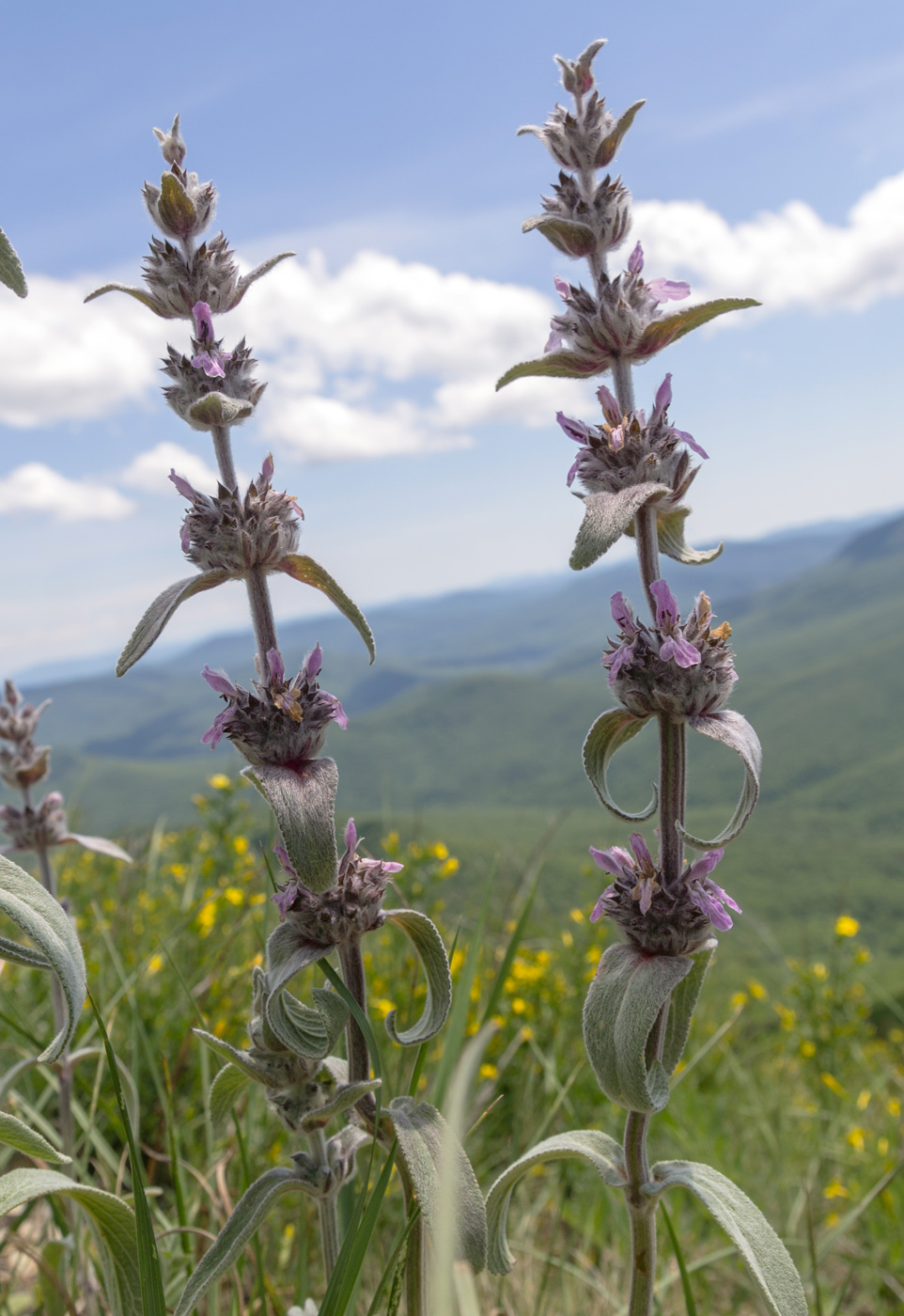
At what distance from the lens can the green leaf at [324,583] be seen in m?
2.05

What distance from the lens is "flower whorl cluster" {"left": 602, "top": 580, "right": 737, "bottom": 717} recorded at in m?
1.98

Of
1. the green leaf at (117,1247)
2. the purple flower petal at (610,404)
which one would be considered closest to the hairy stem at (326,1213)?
the green leaf at (117,1247)

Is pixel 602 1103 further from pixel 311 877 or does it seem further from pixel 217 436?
pixel 217 436

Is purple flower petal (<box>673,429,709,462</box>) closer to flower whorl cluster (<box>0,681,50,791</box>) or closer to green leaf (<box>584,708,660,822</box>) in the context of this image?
green leaf (<box>584,708,660,822</box>)

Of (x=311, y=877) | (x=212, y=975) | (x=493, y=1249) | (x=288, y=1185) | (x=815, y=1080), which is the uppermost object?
(x=311, y=877)

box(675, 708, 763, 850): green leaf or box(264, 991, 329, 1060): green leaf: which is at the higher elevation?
box(675, 708, 763, 850): green leaf

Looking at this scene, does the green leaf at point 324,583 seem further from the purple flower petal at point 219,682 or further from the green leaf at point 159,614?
the purple flower petal at point 219,682

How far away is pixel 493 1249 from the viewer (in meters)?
2.17

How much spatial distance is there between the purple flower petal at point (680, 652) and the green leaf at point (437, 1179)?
1.06 metres

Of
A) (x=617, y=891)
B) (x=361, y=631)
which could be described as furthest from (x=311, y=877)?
(x=617, y=891)

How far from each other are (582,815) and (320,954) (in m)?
128

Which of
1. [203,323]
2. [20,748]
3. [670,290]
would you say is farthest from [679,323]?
[20,748]

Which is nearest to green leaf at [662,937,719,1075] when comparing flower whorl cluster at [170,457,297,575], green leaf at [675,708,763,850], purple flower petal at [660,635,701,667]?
green leaf at [675,708,763,850]

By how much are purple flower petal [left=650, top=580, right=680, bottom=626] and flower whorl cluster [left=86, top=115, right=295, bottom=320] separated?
4.05 ft
